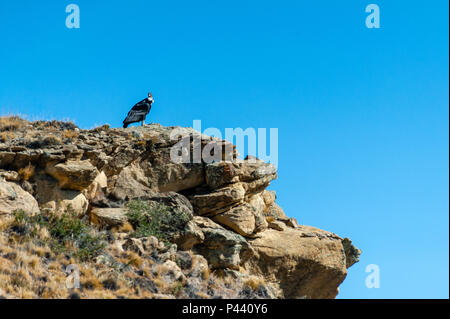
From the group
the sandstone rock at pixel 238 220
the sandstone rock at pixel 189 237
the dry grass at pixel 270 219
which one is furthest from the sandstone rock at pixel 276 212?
the sandstone rock at pixel 189 237

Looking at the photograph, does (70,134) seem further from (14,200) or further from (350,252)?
(350,252)

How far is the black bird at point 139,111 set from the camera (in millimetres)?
25453

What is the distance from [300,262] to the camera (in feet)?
77.7

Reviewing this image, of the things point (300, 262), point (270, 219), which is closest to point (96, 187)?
point (270, 219)

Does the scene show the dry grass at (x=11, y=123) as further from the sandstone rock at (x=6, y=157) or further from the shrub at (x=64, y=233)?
the shrub at (x=64, y=233)

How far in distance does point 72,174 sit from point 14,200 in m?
2.54

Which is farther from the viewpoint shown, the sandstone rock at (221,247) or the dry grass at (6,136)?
the dry grass at (6,136)

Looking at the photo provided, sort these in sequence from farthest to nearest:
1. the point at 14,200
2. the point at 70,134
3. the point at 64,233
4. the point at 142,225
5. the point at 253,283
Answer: the point at 70,134 → the point at 142,225 → the point at 253,283 → the point at 14,200 → the point at 64,233

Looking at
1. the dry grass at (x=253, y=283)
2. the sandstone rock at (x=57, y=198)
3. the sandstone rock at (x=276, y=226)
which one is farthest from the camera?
the sandstone rock at (x=276, y=226)

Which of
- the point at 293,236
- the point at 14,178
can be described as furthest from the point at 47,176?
the point at 293,236

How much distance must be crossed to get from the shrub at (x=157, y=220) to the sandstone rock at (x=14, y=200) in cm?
372

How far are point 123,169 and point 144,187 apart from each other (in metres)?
1.26
